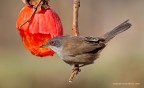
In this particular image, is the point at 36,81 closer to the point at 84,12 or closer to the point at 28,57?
the point at 28,57

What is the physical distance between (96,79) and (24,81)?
119 cm

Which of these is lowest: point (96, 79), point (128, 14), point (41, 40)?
point (96, 79)

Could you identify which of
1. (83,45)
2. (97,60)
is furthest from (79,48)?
(97,60)

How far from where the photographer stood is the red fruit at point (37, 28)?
170 inches

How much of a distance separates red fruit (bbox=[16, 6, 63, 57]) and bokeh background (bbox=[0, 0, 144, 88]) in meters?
4.35

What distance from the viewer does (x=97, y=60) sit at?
1023 cm

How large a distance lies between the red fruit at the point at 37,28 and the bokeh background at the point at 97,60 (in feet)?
14.3

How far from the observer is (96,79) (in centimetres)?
938

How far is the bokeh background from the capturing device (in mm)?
9289

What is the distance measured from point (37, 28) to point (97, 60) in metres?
5.95

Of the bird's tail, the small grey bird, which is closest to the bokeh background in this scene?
the bird's tail

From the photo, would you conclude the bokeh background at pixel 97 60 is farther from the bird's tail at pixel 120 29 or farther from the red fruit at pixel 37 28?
the red fruit at pixel 37 28

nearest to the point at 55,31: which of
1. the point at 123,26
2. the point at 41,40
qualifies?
the point at 41,40

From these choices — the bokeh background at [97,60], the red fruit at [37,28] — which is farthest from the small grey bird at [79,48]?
the bokeh background at [97,60]
